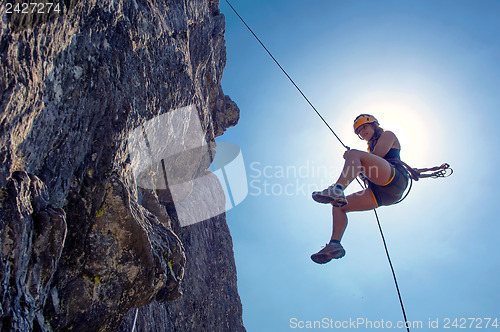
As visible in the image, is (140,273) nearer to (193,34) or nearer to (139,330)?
(139,330)

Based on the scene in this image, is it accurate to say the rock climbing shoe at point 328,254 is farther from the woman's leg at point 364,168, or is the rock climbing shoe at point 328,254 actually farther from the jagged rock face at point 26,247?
the jagged rock face at point 26,247

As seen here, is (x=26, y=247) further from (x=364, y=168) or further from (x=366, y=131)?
(x=366, y=131)

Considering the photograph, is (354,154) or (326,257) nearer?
(354,154)

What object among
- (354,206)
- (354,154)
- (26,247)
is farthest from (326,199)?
(26,247)

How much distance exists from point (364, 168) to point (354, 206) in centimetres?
88

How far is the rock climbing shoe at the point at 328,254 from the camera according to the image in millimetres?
5105

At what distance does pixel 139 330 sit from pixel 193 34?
18.1 ft

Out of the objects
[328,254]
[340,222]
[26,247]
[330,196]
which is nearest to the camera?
[26,247]

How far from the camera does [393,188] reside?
537cm

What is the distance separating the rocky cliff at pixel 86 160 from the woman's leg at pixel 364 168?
2489 mm

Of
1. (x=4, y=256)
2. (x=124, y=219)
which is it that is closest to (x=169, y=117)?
(x=124, y=219)

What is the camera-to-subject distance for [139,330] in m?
4.85

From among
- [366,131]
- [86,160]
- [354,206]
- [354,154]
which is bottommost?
[86,160]

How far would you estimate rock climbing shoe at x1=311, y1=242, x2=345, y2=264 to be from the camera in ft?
16.8
